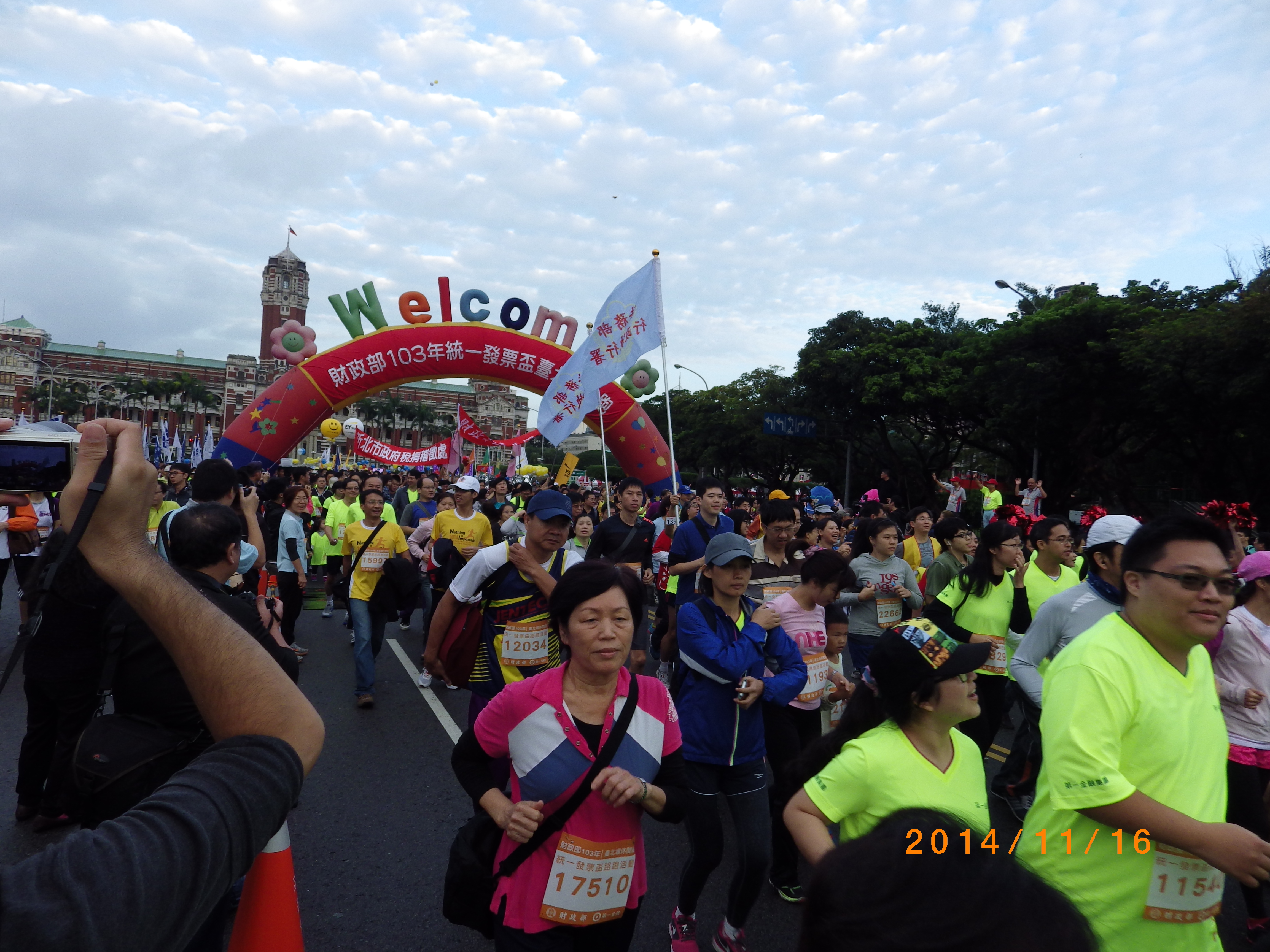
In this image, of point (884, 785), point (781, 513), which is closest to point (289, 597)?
point (781, 513)

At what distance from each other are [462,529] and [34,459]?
5.29 metres

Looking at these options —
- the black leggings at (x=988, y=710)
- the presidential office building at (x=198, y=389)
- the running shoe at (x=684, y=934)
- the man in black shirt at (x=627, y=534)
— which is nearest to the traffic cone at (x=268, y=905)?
the running shoe at (x=684, y=934)

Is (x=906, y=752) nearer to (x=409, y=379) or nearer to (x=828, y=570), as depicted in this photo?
(x=828, y=570)

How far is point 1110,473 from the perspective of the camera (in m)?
→ 25.4

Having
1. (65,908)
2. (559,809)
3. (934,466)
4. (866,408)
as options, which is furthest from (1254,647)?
(934,466)

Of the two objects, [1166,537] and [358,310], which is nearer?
[1166,537]

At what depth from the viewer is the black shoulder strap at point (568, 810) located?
1994 millimetres

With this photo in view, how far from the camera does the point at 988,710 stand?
432 centimetres

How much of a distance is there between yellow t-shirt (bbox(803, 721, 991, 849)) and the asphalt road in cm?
66

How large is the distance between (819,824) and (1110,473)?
28146mm

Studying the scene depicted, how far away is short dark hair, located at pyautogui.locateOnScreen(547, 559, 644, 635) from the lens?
2264mm

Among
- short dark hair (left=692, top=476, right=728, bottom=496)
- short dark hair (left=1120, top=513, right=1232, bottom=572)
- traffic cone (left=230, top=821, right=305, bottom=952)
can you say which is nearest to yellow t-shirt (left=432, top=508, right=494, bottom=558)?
short dark hair (left=692, top=476, right=728, bottom=496)

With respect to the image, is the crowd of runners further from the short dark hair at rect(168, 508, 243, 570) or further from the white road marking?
the white road marking

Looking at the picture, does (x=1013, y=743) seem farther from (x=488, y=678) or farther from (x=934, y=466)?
(x=934, y=466)
